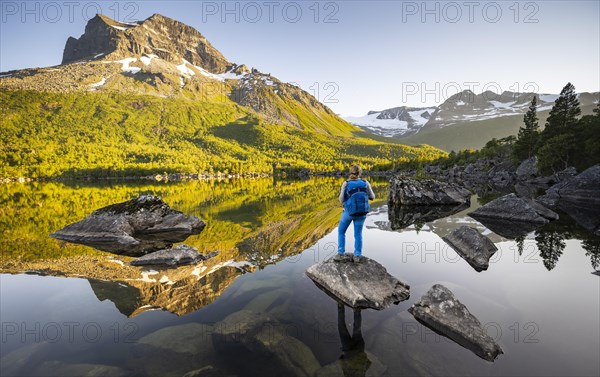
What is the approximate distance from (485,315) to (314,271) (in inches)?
238

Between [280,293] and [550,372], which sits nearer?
[550,372]

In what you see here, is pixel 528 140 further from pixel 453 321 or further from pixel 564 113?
pixel 453 321

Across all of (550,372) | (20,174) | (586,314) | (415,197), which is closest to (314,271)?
(550,372)

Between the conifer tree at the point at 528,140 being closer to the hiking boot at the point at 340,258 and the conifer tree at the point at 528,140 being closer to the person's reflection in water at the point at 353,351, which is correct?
the hiking boot at the point at 340,258

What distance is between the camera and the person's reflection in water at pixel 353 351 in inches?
258

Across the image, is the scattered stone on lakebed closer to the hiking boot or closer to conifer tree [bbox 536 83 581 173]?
the hiking boot

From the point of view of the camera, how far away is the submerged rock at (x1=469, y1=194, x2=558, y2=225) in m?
24.9

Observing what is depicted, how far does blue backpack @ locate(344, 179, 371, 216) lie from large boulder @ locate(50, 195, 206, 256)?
1298 cm

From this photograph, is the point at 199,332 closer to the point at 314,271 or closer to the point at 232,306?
the point at 232,306

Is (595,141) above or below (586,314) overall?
above

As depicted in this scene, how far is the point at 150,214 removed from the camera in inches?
935

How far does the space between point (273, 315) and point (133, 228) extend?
17812 mm

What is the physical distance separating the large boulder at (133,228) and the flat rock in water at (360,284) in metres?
11.8

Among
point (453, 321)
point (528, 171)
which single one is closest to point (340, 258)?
point (453, 321)
